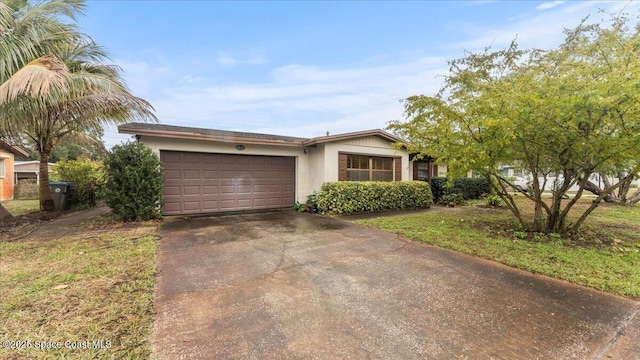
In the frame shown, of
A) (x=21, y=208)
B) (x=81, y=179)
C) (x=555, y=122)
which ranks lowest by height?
(x=21, y=208)

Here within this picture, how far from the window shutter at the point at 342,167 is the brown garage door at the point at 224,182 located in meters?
1.97

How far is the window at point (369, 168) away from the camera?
10.4 meters

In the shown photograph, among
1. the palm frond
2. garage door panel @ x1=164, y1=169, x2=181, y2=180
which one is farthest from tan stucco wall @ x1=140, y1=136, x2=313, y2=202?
the palm frond

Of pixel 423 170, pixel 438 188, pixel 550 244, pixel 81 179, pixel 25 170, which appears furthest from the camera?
pixel 25 170

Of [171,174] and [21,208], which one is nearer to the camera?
[171,174]

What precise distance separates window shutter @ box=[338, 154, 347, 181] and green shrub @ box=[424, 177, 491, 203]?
5273 mm

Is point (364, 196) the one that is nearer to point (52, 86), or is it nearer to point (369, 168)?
point (369, 168)

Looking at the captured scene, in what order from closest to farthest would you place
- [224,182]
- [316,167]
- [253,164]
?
[224,182] < [253,164] < [316,167]

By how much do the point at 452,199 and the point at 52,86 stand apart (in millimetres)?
13631

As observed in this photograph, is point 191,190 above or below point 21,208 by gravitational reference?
above

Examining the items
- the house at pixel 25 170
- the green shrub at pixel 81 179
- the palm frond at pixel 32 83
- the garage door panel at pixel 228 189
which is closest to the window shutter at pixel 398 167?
the garage door panel at pixel 228 189

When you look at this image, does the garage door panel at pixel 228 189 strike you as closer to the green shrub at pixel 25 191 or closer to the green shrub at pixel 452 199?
the green shrub at pixel 452 199

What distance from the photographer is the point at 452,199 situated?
11.8m

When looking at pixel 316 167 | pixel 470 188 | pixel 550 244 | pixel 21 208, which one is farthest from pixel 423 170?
pixel 21 208
